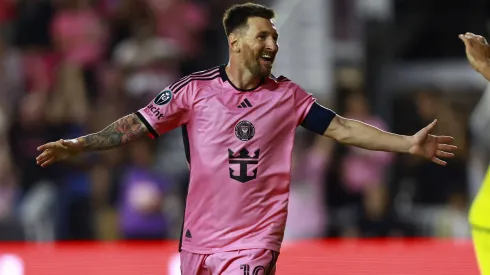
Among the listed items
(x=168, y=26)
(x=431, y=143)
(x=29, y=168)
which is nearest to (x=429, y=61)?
(x=168, y=26)

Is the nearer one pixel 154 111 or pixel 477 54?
pixel 477 54

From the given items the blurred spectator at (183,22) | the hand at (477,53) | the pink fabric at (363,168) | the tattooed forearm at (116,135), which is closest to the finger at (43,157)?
the tattooed forearm at (116,135)

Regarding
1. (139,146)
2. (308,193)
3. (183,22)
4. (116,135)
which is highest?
(183,22)

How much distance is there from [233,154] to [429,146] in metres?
0.93

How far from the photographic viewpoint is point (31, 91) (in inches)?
463

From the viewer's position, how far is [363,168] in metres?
10.9

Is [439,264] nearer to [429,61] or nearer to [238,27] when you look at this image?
[238,27]

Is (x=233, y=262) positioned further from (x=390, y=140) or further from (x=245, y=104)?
(x=390, y=140)

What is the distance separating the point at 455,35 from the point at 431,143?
6.97 metres

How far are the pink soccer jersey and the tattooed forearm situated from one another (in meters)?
0.05

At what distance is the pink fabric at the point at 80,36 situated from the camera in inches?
467

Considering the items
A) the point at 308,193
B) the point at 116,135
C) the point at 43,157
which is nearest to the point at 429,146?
the point at 116,135

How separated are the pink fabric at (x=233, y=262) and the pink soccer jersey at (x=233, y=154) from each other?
30mm

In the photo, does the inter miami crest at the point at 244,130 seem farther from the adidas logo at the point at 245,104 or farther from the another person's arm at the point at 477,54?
the another person's arm at the point at 477,54
